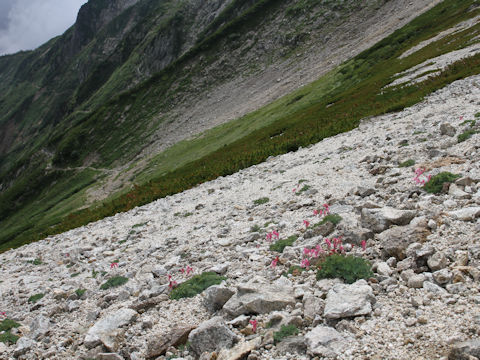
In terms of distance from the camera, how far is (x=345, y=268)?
7344 mm

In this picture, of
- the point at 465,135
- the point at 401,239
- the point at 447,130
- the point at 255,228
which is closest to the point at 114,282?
the point at 255,228

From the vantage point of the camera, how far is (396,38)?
6888cm

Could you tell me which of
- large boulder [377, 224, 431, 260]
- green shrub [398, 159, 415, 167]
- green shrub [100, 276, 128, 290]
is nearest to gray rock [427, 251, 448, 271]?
large boulder [377, 224, 431, 260]

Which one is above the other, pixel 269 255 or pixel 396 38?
pixel 269 255

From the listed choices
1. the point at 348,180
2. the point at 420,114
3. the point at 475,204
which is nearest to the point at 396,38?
the point at 420,114

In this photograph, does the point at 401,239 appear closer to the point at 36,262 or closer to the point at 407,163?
the point at 407,163

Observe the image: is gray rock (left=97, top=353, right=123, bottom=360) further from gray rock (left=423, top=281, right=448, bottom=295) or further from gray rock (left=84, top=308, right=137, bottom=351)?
gray rock (left=423, top=281, right=448, bottom=295)

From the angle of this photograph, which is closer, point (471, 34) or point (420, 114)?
point (420, 114)

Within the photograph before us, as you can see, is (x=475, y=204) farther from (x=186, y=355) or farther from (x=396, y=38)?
(x=396, y=38)

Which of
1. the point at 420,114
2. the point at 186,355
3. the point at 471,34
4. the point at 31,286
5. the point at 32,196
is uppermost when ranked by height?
the point at 32,196

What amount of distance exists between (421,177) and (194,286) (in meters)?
8.51

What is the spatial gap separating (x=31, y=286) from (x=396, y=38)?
7724 centimetres

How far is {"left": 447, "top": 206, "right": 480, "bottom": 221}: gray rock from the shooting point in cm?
739

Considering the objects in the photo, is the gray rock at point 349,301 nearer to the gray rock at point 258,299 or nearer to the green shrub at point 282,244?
the gray rock at point 258,299
